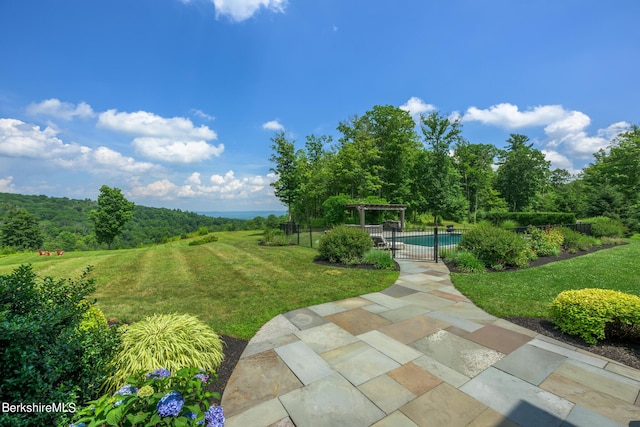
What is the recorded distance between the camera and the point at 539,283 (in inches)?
239

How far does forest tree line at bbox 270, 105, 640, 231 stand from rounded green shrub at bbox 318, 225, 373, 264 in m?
7.55

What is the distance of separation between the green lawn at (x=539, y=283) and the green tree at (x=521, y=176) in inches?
1071

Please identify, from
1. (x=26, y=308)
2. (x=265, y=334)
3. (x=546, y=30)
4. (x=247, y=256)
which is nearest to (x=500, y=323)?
(x=265, y=334)

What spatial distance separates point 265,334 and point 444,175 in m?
26.7

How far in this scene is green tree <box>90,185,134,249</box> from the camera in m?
23.8

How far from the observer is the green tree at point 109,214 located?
23.8 m

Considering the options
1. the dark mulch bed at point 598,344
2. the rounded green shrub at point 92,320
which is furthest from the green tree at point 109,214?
the dark mulch bed at point 598,344

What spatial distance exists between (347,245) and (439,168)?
70.4 feet

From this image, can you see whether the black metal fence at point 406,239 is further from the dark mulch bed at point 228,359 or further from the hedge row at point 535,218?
the dark mulch bed at point 228,359

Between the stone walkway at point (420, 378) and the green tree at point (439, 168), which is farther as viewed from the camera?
the green tree at point (439, 168)

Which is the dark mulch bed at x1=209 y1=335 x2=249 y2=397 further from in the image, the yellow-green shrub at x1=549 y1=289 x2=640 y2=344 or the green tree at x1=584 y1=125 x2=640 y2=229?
the green tree at x1=584 y1=125 x2=640 y2=229

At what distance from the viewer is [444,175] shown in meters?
26.1

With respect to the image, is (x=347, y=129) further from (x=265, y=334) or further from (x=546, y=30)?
(x=265, y=334)

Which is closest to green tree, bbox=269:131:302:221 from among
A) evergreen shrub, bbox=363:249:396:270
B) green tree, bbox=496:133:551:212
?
evergreen shrub, bbox=363:249:396:270
